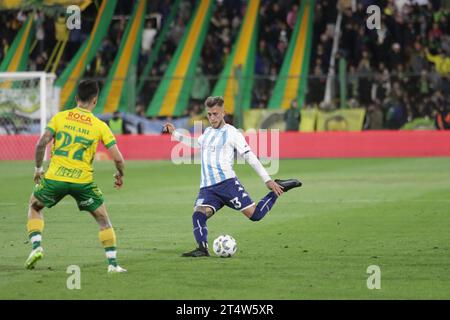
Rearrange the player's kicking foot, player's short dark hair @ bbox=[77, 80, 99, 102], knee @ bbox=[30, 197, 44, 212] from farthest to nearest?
knee @ bbox=[30, 197, 44, 212] → the player's kicking foot → player's short dark hair @ bbox=[77, 80, 99, 102]

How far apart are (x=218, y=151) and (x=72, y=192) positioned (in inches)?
77.6

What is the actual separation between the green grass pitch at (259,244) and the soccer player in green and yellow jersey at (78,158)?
0.47 m

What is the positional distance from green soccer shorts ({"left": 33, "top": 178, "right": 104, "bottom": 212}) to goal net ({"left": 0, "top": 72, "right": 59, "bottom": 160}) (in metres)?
18.8

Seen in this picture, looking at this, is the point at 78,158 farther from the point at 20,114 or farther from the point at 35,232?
the point at 20,114

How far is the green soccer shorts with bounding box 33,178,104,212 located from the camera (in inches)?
402

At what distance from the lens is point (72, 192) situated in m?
10.3

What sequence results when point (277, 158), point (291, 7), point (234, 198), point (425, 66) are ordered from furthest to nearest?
point (291, 7) → point (425, 66) → point (277, 158) → point (234, 198)

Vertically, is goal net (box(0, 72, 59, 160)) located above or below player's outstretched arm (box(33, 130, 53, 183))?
above

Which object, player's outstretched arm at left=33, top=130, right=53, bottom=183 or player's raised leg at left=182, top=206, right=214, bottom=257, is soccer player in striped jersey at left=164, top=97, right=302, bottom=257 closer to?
player's raised leg at left=182, top=206, right=214, bottom=257

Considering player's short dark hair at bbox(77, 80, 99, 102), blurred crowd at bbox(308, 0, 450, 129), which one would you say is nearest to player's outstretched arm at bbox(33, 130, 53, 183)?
player's short dark hair at bbox(77, 80, 99, 102)

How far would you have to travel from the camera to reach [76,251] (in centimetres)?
1194
